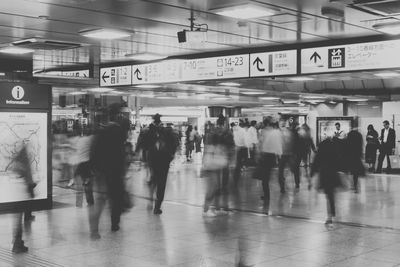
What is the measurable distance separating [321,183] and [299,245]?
181cm

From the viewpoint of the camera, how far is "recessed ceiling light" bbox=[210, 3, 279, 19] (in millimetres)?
7465

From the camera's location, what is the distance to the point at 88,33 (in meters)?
9.81

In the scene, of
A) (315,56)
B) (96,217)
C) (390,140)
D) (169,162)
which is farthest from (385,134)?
(96,217)

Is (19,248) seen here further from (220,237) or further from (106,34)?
(106,34)

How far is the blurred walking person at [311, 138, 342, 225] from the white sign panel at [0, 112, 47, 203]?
16.1ft

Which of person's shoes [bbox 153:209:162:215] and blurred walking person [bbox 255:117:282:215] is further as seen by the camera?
blurred walking person [bbox 255:117:282:215]

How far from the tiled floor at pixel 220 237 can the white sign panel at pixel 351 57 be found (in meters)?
2.71

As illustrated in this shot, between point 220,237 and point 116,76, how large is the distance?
687 centimetres

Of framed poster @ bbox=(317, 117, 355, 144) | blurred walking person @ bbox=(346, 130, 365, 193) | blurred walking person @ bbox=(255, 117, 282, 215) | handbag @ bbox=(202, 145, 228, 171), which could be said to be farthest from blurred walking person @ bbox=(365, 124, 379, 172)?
handbag @ bbox=(202, 145, 228, 171)

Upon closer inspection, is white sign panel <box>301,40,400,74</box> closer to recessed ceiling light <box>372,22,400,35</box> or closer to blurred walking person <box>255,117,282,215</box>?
recessed ceiling light <box>372,22,400,35</box>

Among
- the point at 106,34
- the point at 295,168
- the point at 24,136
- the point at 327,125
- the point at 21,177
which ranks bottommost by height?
the point at 295,168

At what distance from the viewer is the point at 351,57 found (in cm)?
998

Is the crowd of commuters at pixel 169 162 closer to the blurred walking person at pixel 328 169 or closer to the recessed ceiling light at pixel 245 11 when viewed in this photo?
the blurred walking person at pixel 328 169

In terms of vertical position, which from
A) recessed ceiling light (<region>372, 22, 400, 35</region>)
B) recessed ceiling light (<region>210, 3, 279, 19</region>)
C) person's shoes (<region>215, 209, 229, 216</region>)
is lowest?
person's shoes (<region>215, 209, 229, 216</region>)
